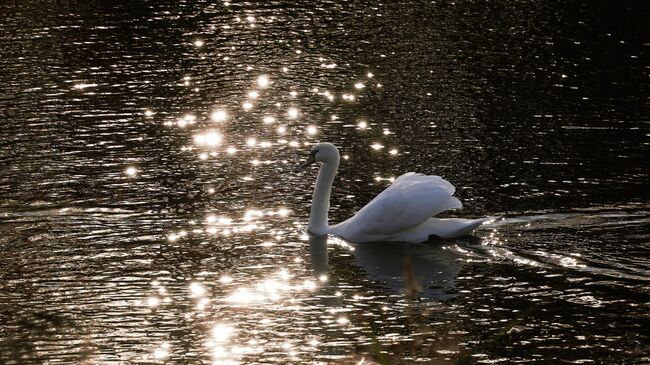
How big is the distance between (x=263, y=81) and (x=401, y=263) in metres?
9.93

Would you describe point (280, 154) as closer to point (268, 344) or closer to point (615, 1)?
point (268, 344)

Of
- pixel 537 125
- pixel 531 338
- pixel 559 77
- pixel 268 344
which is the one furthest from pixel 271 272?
pixel 559 77

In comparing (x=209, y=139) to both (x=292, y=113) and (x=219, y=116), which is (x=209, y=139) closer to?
(x=219, y=116)

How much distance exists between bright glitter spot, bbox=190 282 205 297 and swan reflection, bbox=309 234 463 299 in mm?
1384

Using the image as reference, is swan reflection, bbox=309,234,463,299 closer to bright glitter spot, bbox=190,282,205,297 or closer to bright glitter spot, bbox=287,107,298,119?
bright glitter spot, bbox=190,282,205,297

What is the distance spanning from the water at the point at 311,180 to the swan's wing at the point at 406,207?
→ 0.33m

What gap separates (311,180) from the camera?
1820 centimetres

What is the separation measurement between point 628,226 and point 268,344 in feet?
17.7

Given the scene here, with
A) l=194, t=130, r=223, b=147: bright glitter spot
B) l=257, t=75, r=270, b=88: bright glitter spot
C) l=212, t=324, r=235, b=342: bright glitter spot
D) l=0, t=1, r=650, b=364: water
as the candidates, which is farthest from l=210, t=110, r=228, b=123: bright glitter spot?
l=212, t=324, r=235, b=342: bright glitter spot

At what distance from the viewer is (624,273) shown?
44.4 feet

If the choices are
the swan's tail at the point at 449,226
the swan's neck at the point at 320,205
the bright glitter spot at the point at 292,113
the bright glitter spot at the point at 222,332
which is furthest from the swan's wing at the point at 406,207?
the bright glitter spot at the point at 292,113

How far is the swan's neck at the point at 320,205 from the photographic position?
52.2ft

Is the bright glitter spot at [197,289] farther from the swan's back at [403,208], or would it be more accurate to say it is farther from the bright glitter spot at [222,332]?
the swan's back at [403,208]

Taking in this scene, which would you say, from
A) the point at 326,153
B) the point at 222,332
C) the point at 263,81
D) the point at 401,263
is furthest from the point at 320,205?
the point at 263,81
